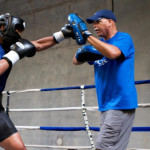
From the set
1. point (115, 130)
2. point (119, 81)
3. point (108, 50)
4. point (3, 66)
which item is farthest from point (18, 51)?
point (115, 130)

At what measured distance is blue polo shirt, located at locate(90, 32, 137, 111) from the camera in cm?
161

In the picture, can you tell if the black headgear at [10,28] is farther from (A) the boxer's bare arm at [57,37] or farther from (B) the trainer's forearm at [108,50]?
(B) the trainer's forearm at [108,50]

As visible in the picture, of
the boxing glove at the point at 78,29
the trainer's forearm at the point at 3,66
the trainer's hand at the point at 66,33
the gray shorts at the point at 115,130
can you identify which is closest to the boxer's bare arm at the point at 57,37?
the trainer's hand at the point at 66,33

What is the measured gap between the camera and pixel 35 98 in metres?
4.45

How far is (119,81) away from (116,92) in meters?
0.07

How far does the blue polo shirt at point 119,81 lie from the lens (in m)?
1.61

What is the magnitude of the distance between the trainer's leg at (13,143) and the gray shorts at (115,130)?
1.63 feet

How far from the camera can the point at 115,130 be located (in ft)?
5.13

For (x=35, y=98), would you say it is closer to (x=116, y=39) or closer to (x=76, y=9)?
(x=76, y=9)

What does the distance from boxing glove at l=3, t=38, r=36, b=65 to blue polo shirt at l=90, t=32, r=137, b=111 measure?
52 cm

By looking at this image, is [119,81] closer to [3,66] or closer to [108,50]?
[108,50]

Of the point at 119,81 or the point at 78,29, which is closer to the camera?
the point at 119,81

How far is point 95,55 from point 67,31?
348 mm

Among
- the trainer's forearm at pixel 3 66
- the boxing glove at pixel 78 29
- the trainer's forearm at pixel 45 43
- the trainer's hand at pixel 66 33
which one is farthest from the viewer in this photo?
the trainer's forearm at pixel 45 43
